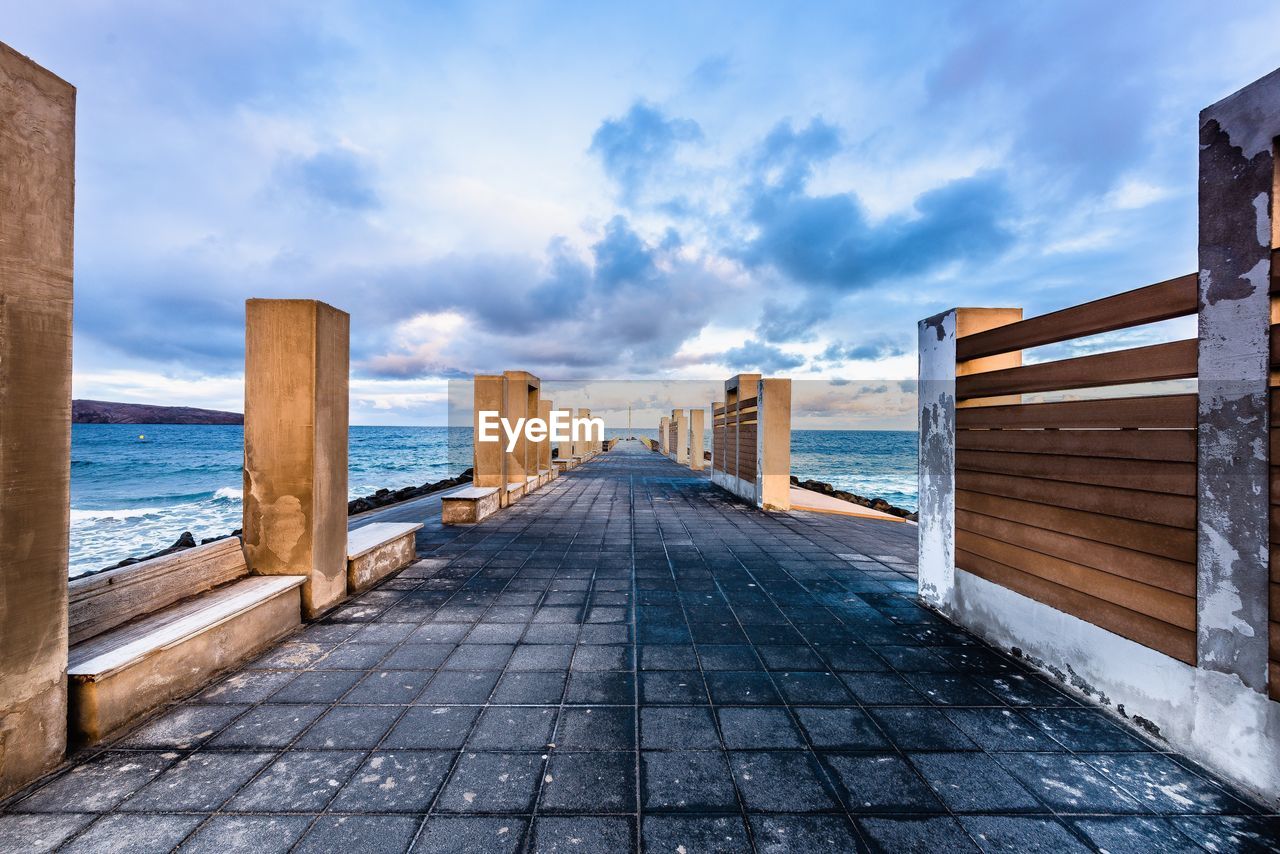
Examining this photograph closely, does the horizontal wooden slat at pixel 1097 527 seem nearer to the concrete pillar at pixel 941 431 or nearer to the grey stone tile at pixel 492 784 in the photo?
the concrete pillar at pixel 941 431

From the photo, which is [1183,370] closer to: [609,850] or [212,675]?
[609,850]

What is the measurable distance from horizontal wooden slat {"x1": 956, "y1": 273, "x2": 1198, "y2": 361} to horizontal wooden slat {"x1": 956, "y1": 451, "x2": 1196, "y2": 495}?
29.6 inches

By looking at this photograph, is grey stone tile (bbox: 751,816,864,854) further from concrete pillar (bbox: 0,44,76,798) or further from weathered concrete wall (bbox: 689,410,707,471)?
weathered concrete wall (bbox: 689,410,707,471)

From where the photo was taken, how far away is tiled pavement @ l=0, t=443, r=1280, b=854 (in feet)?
6.15

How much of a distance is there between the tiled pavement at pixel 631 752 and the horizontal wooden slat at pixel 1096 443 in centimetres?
143

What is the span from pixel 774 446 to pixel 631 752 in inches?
307

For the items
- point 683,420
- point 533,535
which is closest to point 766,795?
point 533,535

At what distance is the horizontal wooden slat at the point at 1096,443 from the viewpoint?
2436mm

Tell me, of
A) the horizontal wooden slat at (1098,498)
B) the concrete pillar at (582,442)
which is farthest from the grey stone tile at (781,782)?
the concrete pillar at (582,442)

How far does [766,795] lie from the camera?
206cm

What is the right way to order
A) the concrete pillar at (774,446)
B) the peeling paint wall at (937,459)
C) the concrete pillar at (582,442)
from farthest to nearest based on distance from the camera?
the concrete pillar at (582,442)
the concrete pillar at (774,446)
the peeling paint wall at (937,459)

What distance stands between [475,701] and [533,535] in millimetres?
4365

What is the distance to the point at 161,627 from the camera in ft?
9.32

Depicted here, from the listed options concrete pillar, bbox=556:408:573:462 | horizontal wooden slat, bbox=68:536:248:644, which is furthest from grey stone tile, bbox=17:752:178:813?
concrete pillar, bbox=556:408:573:462
